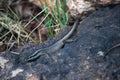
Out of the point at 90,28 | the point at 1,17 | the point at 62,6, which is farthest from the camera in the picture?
the point at 1,17

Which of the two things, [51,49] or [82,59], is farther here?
[51,49]

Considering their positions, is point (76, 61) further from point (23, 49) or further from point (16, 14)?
point (16, 14)

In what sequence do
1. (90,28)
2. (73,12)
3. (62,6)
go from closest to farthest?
1. (90,28)
2. (73,12)
3. (62,6)

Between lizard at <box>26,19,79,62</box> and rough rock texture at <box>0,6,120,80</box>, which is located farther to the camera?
lizard at <box>26,19,79,62</box>

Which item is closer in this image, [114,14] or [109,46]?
[109,46]

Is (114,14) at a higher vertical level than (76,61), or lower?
higher

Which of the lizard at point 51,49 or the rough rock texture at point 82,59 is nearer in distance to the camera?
the rough rock texture at point 82,59

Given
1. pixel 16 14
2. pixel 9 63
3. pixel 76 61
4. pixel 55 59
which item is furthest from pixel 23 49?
pixel 16 14
